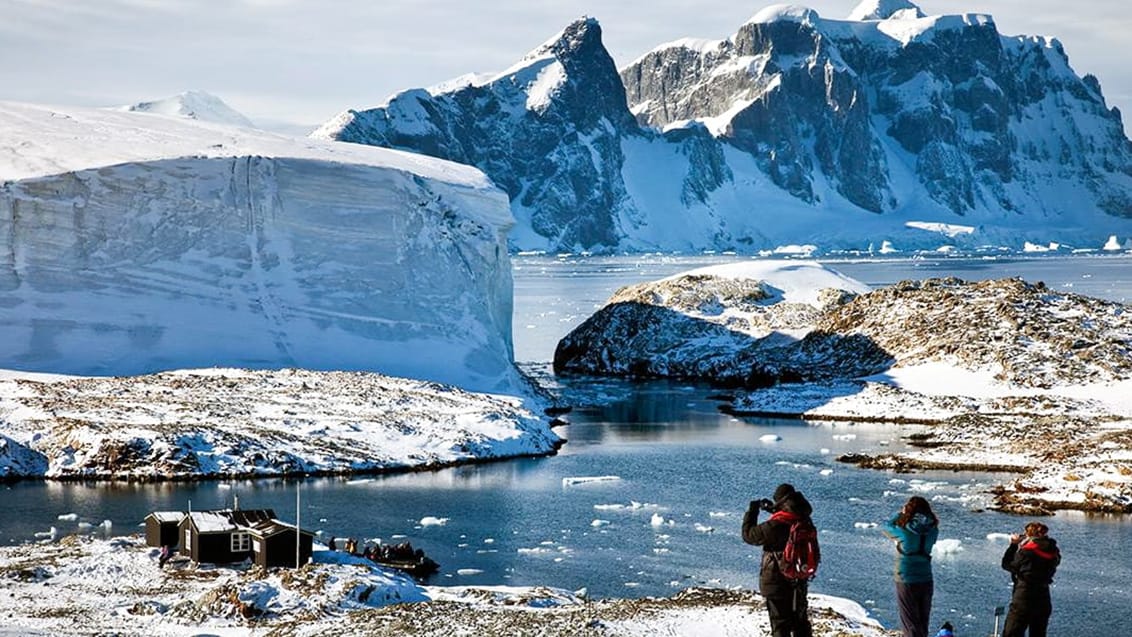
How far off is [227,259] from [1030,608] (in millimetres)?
56654

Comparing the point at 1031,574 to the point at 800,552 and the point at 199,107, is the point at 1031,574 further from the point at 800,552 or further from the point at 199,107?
the point at 199,107

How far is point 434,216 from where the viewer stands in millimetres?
78625

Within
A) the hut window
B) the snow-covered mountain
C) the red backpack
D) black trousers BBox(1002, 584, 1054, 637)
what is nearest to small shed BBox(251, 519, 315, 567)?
the hut window

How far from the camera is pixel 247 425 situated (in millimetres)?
55344

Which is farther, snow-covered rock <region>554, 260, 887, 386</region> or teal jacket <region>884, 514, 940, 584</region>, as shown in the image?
snow-covered rock <region>554, 260, 887, 386</region>

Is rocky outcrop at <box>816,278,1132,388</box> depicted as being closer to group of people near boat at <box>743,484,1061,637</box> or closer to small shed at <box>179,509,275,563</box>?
small shed at <box>179,509,275,563</box>

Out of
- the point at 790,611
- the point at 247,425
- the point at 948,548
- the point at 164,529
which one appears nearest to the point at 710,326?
the point at 247,425

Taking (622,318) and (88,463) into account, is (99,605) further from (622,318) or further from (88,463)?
(622,318)

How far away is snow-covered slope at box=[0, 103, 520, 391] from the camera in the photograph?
68.2 meters

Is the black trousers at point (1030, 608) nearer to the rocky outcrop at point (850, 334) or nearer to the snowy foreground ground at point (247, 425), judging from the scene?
the snowy foreground ground at point (247, 425)

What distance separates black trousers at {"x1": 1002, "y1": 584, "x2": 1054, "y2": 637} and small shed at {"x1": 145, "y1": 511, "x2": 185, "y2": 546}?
2120cm

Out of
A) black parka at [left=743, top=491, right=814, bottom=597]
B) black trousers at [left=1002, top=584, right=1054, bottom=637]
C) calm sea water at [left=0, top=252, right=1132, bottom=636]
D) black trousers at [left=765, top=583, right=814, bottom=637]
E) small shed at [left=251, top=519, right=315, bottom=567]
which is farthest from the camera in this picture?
calm sea water at [left=0, top=252, right=1132, bottom=636]

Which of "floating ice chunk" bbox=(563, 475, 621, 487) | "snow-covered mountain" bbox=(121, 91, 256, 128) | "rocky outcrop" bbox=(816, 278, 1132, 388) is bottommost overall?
"floating ice chunk" bbox=(563, 475, 621, 487)

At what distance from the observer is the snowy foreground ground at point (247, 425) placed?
5094 cm
